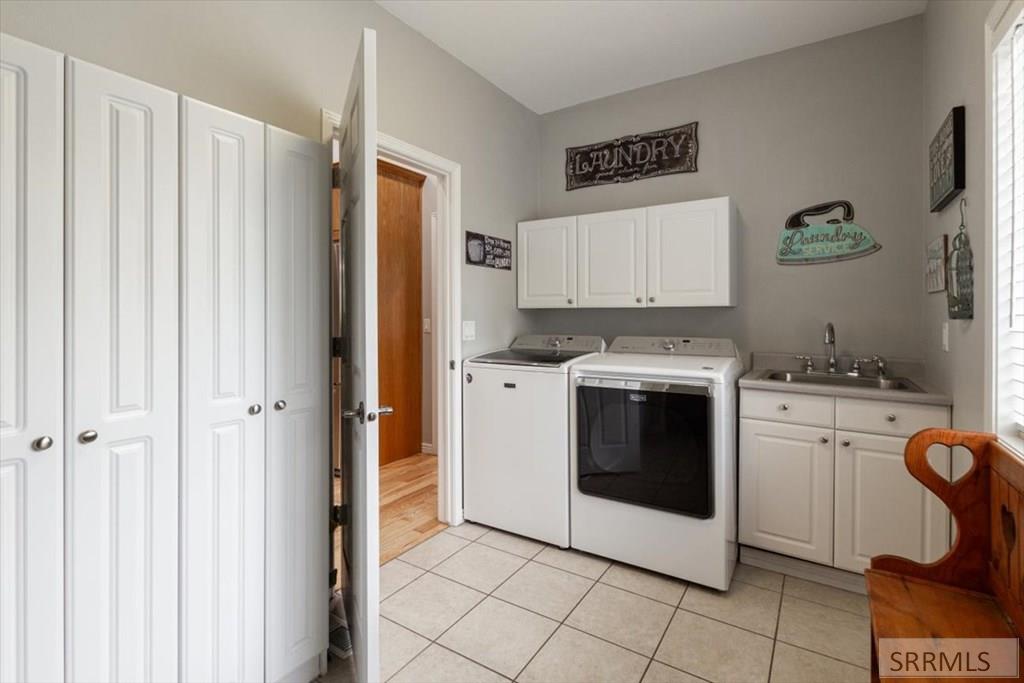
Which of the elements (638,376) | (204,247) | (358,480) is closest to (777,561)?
(638,376)

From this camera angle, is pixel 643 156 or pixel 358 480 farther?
pixel 643 156

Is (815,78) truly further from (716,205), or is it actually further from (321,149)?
(321,149)

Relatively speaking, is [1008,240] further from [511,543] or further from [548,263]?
[511,543]

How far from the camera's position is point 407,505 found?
3.10 meters

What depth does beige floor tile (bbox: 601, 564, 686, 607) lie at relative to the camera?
2138 millimetres

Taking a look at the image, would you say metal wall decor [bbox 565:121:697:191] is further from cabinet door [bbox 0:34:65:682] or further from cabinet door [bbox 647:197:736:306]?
cabinet door [bbox 0:34:65:682]

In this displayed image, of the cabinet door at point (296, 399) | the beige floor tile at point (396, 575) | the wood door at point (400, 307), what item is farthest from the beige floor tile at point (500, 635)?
the wood door at point (400, 307)

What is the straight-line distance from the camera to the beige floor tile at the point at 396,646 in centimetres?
169

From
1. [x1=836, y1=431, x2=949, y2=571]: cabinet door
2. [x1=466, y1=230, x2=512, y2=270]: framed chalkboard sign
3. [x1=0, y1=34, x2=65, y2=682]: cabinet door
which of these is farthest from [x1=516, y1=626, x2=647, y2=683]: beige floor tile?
[x1=466, y1=230, x2=512, y2=270]: framed chalkboard sign

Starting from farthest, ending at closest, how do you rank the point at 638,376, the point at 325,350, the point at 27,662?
the point at 638,376, the point at 325,350, the point at 27,662

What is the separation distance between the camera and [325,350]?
1.63 meters

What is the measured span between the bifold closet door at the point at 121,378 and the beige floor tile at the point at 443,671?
721 mm

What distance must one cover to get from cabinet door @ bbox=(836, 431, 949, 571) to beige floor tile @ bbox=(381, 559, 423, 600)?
1942 millimetres

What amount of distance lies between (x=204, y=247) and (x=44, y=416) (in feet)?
1.72
